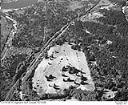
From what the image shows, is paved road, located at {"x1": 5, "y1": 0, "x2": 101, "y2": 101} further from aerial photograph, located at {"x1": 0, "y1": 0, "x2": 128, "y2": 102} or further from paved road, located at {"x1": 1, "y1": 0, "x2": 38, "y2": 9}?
paved road, located at {"x1": 1, "y1": 0, "x2": 38, "y2": 9}

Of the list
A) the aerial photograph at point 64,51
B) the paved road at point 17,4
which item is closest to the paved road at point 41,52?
the aerial photograph at point 64,51

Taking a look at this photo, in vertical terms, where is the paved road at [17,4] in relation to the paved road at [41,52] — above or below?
above

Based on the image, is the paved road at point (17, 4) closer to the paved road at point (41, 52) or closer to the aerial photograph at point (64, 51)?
the aerial photograph at point (64, 51)

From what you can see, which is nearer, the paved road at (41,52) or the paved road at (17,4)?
the paved road at (41,52)

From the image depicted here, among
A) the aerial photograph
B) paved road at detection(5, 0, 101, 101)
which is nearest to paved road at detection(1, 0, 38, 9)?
the aerial photograph

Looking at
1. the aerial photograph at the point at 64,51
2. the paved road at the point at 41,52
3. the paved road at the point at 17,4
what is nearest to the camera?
the aerial photograph at the point at 64,51

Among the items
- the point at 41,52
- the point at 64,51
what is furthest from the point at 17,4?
the point at 64,51

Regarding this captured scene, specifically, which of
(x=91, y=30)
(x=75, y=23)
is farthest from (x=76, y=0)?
(x=91, y=30)

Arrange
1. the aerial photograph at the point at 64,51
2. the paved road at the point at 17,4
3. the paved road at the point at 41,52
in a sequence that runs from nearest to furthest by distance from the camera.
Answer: the aerial photograph at the point at 64,51, the paved road at the point at 41,52, the paved road at the point at 17,4

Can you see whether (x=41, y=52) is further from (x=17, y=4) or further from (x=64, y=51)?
(x=17, y=4)
